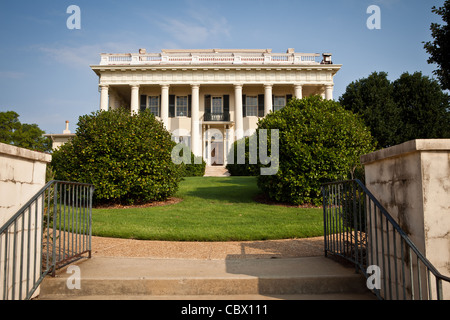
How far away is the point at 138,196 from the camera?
1150 centimetres

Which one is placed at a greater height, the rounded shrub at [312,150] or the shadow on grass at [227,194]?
the rounded shrub at [312,150]

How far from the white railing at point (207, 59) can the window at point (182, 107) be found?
405 centimetres

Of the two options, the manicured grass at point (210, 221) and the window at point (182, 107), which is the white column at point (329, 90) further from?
the manicured grass at point (210, 221)

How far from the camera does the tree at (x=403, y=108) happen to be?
2430 centimetres

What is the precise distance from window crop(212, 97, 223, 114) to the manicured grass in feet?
78.3

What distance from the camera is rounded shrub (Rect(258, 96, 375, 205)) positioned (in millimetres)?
10602

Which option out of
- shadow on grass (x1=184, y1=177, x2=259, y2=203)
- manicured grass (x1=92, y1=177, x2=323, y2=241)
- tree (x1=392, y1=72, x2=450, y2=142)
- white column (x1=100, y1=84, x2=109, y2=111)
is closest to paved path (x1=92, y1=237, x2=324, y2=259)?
manicured grass (x1=92, y1=177, x2=323, y2=241)

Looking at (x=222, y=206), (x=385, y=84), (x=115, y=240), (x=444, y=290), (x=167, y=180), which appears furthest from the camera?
(x=385, y=84)

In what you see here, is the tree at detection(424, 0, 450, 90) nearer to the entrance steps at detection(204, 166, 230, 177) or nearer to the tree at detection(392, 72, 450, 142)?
the tree at detection(392, 72, 450, 142)

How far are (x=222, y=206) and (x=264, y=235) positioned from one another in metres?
4.05

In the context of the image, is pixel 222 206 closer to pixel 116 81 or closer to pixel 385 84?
pixel 385 84
